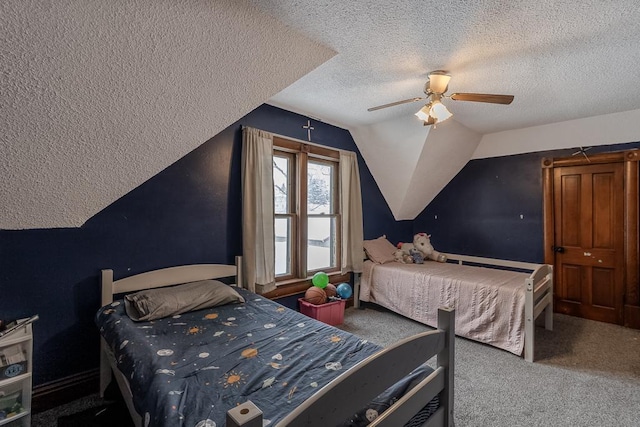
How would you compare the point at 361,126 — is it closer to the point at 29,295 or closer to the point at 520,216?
the point at 520,216

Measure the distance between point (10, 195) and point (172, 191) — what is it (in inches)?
37.8

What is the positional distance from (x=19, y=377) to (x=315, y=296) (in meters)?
2.22

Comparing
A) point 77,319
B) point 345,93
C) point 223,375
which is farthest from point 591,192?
point 77,319

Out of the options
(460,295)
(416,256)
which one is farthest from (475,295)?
(416,256)

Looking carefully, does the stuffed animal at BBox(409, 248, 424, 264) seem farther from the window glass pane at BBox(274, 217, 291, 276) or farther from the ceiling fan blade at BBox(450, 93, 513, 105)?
the ceiling fan blade at BBox(450, 93, 513, 105)

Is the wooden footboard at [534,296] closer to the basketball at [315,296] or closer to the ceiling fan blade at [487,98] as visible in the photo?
the ceiling fan blade at [487,98]

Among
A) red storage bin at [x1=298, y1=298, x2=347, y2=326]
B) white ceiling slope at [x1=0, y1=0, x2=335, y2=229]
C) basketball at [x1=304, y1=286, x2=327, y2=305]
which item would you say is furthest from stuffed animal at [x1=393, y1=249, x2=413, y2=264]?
white ceiling slope at [x1=0, y1=0, x2=335, y2=229]

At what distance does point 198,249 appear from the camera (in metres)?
2.60

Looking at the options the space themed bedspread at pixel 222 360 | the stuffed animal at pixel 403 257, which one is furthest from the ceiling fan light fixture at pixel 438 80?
the stuffed animal at pixel 403 257

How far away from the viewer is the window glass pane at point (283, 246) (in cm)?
328

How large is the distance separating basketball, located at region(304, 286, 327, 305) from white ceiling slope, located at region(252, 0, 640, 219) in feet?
6.41

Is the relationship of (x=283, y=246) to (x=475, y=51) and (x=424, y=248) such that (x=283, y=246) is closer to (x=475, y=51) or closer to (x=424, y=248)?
(x=424, y=248)

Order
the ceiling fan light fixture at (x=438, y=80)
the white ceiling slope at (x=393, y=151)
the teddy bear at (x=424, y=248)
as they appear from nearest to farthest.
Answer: the ceiling fan light fixture at (x=438, y=80) → the white ceiling slope at (x=393, y=151) → the teddy bear at (x=424, y=248)

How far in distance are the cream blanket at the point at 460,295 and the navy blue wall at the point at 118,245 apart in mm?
1903
